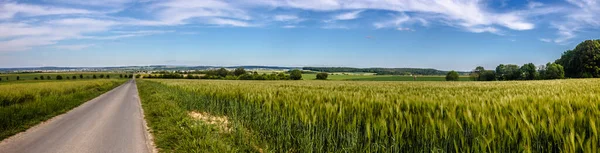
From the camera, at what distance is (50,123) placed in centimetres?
1272

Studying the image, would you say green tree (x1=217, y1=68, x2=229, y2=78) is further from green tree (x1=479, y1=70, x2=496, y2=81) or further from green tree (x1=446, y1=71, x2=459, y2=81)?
green tree (x1=479, y1=70, x2=496, y2=81)

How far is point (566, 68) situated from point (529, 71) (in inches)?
324

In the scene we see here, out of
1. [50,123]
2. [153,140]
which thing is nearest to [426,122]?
[153,140]

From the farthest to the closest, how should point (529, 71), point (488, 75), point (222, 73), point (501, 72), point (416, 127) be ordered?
point (222, 73) → point (488, 75) → point (501, 72) → point (529, 71) → point (416, 127)

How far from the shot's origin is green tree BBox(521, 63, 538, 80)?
90.3m

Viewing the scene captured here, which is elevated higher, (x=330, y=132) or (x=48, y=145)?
(x=330, y=132)

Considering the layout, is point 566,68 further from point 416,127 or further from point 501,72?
point 416,127

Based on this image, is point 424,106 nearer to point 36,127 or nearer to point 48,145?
point 48,145

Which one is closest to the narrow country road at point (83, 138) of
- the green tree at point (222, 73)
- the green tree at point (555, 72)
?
the green tree at point (555, 72)

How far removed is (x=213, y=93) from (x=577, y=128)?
13.5 meters

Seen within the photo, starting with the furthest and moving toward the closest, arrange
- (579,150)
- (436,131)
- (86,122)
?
(86,122) → (436,131) → (579,150)

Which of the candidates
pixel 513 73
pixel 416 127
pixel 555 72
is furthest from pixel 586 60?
pixel 416 127

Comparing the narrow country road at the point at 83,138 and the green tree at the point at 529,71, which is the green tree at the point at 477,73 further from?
the narrow country road at the point at 83,138

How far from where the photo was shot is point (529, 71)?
9112 cm
